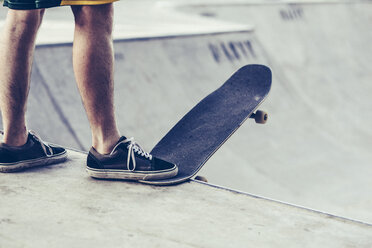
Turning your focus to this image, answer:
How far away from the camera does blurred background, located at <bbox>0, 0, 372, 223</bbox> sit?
272 inches

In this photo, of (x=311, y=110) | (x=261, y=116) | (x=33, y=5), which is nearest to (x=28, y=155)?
(x=33, y=5)

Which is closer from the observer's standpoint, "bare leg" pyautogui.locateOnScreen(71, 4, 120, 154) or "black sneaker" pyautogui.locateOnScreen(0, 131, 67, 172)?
"bare leg" pyautogui.locateOnScreen(71, 4, 120, 154)

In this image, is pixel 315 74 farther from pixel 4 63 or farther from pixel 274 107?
pixel 4 63

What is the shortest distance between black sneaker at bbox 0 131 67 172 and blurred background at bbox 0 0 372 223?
335cm

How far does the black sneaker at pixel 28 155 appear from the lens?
2.62 meters

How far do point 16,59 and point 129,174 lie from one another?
820mm

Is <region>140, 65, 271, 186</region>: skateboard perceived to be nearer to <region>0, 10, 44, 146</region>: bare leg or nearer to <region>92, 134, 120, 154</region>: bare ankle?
<region>92, 134, 120, 154</region>: bare ankle

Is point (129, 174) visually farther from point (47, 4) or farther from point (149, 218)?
point (47, 4)

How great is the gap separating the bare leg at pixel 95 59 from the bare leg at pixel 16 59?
258 mm

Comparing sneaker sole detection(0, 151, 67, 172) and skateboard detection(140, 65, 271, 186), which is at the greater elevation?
skateboard detection(140, 65, 271, 186)

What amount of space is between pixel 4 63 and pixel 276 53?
11.2 metres

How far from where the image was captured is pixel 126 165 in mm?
2557

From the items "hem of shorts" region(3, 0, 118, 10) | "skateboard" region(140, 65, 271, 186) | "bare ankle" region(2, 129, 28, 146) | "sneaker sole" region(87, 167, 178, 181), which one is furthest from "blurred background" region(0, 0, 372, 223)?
"hem of shorts" region(3, 0, 118, 10)

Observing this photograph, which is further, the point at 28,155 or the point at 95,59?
the point at 28,155
